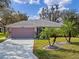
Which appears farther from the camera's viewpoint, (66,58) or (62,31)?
(62,31)

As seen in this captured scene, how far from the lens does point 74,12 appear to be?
4622 centimetres

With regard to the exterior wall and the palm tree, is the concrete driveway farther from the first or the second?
the exterior wall

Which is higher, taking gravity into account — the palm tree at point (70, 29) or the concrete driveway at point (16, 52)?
the palm tree at point (70, 29)

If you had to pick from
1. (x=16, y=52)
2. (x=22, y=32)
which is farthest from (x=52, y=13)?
(x=16, y=52)

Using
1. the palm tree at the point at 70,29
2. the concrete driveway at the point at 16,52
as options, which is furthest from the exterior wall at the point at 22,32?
the concrete driveway at the point at 16,52

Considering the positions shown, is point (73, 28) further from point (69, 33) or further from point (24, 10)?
point (24, 10)

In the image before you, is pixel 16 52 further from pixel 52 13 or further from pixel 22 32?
pixel 52 13

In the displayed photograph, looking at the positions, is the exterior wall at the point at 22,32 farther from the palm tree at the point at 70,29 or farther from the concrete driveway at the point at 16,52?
the concrete driveway at the point at 16,52

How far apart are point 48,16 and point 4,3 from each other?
136 feet

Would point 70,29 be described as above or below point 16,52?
above

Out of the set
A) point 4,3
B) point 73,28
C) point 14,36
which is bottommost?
point 14,36

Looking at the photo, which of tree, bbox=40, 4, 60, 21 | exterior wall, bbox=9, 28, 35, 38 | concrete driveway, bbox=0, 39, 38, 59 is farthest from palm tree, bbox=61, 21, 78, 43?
tree, bbox=40, 4, 60, 21

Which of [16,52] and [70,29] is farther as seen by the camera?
[70,29]

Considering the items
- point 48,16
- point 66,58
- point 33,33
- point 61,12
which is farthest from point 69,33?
point 48,16
